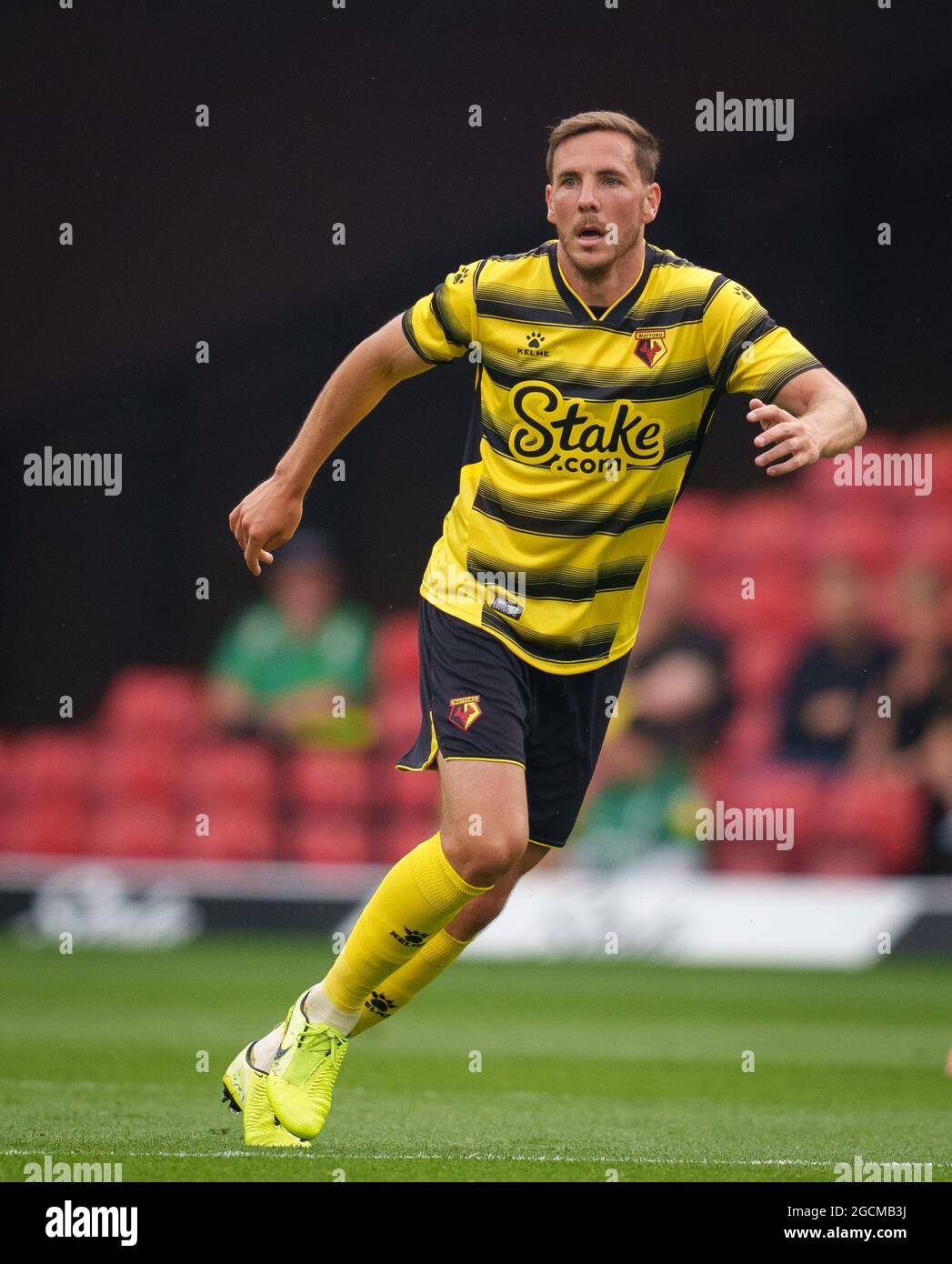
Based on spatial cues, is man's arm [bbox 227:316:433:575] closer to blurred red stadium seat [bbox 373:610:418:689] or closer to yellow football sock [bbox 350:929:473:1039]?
yellow football sock [bbox 350:929:473:1039]

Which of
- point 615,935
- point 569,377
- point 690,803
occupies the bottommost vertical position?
point 615,935

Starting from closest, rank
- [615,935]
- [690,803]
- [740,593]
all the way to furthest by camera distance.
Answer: [615,935], [690,803], [740,593]

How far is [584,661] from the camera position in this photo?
14.7 ft

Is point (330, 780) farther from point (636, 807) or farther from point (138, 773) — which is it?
point (636, 807)

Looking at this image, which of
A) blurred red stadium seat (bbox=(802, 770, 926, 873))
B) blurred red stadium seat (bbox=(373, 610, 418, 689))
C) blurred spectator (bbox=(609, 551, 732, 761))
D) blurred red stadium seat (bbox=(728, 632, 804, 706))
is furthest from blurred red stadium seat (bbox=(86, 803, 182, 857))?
blurred red stadium seat (bbox=(802, 770, 926, 873))

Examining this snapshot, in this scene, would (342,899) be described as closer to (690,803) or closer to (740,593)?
(690,803)

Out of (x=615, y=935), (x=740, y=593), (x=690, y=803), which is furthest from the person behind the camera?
(x=740, y=593)

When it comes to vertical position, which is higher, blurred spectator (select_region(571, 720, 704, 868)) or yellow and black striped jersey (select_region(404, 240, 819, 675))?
yellow and black striped jersey (select_region(404, 240, 819, 675))

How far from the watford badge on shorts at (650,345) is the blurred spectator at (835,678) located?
6315mm

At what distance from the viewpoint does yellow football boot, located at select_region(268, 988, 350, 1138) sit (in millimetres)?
4203

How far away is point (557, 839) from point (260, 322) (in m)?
7.62

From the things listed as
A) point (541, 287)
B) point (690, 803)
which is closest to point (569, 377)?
point (541, 287)

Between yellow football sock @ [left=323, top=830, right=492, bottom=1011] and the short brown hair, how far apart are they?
159 cm

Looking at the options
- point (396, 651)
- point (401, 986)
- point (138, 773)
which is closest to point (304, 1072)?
point (401, 986)
